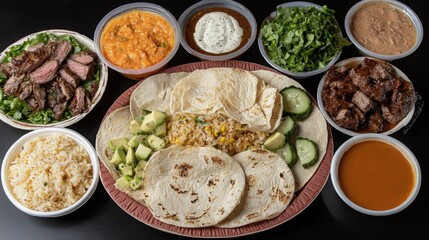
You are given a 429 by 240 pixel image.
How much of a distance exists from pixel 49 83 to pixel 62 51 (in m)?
0.30

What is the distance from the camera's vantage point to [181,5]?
473 centimetres

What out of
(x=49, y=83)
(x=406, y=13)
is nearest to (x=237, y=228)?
(x=49, y=83)

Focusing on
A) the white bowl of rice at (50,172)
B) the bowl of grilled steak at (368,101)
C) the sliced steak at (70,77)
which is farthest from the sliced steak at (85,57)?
the bowl of grilled steak at (368,101)

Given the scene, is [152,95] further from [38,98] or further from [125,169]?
[38,98]

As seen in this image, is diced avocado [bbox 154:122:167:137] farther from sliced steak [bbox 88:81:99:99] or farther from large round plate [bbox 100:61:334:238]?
sliced steak [bbox 88:81:99:99]

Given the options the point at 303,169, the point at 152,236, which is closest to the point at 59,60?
the point at 152,236

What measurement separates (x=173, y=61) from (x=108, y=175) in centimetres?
127

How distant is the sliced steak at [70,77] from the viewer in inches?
161

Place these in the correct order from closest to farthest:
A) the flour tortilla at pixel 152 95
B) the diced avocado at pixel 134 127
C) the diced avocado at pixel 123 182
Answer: the diced avocado at pixel 123 182 → the diced avocado at pixel 134 127 → the flour tortilla at pixel 152 95

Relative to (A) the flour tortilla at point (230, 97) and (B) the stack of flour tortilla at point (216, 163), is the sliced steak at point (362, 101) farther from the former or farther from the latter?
(A) the flour tortilla at point (230, 97)

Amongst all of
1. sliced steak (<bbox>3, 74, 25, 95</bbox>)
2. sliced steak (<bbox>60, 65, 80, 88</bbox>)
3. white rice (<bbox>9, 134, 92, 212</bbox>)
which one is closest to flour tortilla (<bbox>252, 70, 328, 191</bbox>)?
sliced steak (<bbox>60, 65, 80, 88</bbox>)

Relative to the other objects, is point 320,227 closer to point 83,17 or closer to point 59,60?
point 59,60

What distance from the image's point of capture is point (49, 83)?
4.14 m

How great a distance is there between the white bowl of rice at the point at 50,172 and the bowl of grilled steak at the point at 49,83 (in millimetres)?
176
